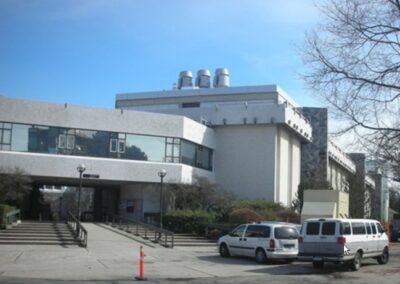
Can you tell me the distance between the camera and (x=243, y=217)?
Result: 131 ft

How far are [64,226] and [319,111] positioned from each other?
43745 mm

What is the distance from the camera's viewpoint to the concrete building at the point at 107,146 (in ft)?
141

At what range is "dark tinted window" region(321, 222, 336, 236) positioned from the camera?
22156 mm

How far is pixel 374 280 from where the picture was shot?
63.2ft

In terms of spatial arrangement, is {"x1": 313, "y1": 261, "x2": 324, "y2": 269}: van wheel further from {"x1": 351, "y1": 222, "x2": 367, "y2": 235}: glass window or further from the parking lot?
{"x1": 351, "y1": 222, "x2": 367, "y2": 235}: glass window

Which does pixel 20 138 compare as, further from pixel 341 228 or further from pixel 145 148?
pixel 341 228

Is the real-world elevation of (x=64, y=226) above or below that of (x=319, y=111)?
below

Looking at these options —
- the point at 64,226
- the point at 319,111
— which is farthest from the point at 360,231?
the point at 319,111

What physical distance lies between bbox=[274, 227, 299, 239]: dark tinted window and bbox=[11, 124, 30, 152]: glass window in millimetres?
24642

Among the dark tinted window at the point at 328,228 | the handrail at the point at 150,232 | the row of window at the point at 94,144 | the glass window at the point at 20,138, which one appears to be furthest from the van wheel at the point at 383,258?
the glass window at the point at 20,138

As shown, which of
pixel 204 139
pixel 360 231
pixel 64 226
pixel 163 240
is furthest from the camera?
pixel 204 139

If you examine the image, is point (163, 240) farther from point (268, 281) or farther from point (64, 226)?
point (268, 281)

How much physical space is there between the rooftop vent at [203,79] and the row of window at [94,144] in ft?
116

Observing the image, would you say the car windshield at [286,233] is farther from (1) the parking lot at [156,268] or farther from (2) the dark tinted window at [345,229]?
(2) the dark tinted window at [345,229]
